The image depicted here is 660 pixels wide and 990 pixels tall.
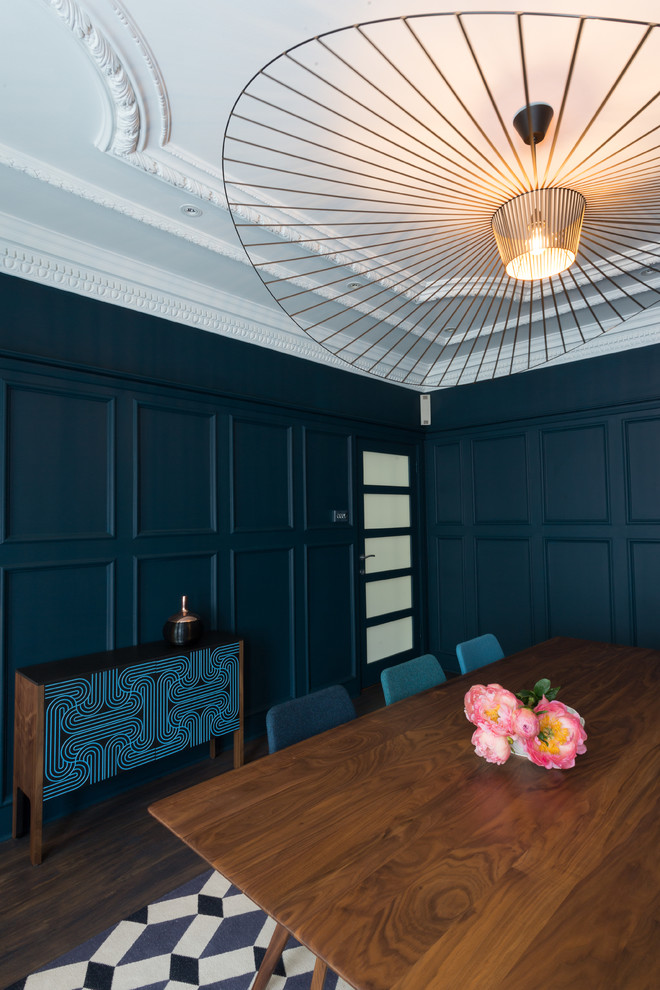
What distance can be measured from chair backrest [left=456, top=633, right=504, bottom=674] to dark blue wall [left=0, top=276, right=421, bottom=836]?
1.42 meters

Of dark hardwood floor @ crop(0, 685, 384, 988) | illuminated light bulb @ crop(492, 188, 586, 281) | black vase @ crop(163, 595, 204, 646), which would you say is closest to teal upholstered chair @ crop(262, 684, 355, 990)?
dark hardwood floor @ crop(0, 685, 384, 988)

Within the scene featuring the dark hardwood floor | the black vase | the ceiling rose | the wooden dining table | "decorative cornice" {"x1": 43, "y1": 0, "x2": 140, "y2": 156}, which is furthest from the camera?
the black vase

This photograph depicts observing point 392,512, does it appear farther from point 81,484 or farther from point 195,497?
point 81,484

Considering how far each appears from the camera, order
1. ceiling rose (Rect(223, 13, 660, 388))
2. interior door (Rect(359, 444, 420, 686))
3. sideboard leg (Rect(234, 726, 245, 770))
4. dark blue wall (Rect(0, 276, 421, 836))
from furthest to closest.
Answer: interior door (Rect(359, 444, 420, 686))
sideboard leg (Rect(234, 726, 245, 770))
dark blue wall (Rect(0, 276, 421, 836))
ceiling rose (Rect(223, 13, 660, 388))

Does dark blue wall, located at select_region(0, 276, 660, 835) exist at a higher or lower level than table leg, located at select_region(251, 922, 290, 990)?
higher

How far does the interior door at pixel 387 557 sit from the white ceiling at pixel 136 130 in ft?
5.95

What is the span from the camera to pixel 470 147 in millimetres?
1363

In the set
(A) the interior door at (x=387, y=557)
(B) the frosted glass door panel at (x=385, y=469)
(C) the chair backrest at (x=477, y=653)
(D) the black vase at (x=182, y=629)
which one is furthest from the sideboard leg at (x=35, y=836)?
(B) the frosted glass door panel at (x=385, y=469)

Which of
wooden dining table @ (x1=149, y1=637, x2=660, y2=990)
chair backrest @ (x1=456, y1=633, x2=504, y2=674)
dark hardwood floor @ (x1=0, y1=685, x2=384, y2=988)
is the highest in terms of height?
chair backrest @ (x1=456, y1=633, x2=504, y2=674)

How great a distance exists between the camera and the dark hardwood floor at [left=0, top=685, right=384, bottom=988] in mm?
1799

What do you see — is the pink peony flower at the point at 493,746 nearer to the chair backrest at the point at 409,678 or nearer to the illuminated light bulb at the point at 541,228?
the chair backrest at the point at 409,678

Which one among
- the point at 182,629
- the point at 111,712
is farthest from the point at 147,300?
the point at 111,712

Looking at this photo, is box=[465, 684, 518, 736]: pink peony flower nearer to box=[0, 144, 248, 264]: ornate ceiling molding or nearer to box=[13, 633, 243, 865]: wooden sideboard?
box=[13, 633, 243, 865]: wooden sideboard

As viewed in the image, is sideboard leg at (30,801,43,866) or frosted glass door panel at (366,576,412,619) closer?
sideboard leg at (30,801,43,866)
